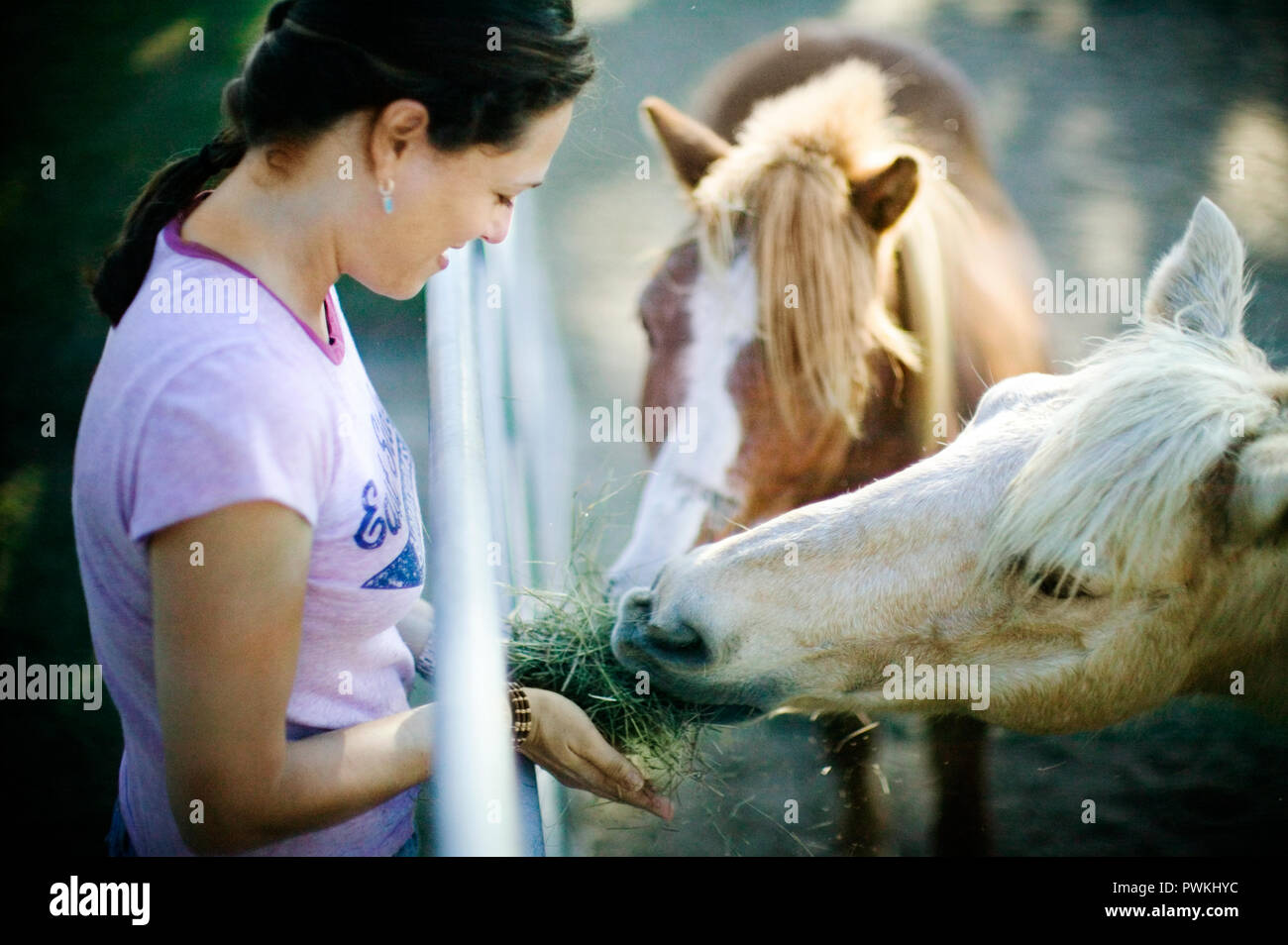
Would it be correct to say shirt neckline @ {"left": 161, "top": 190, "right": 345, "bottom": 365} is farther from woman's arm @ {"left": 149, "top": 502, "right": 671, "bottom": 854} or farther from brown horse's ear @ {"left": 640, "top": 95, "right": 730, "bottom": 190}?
brown horse's ear @ {"left": 640, "top": 95, "right": 730, "bottom": 190}

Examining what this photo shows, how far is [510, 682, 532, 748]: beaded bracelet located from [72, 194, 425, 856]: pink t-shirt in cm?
16

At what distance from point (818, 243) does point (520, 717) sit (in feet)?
3.08

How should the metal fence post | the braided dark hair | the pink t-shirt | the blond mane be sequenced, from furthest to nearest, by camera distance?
the blond mane → the metal fence post → the braided dark hair → the pink t-shirt

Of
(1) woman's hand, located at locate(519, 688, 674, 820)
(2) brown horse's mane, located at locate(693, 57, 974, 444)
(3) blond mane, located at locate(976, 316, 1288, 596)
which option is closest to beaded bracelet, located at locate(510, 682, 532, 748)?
(1) woman's hand, located at locate(519, 688, 674, 820)

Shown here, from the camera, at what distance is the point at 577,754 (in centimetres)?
108

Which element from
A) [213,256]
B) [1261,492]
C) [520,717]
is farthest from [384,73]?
[1261,492]

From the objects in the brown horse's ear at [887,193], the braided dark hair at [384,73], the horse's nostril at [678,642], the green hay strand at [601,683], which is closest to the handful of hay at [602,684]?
the green hay strand at [601,683]

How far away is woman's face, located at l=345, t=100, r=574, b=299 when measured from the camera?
85 cm

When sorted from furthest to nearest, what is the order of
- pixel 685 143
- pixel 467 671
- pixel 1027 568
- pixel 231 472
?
pixel 685 143
pixel 1027 568
pixel 467 671
pixel 231 472

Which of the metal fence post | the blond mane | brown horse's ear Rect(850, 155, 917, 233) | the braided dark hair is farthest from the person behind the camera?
brown horse's ear Rect(850, 155, 917, 233)

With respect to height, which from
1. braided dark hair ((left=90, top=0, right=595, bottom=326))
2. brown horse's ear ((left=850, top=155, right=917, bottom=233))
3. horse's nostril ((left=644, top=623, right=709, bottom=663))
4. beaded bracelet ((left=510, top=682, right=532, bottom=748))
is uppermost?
brown horse's ear ((left=850, top=155, right=917, bottom=233))

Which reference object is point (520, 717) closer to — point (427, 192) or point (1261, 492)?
point (427, 192)
